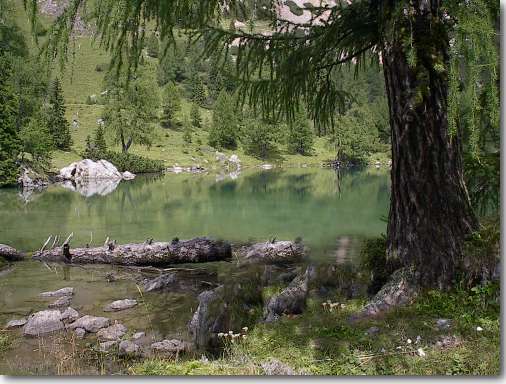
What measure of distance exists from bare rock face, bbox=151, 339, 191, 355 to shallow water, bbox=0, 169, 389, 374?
390 millimetres

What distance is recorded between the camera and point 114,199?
32531mm

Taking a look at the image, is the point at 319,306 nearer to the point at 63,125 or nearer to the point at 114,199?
the point at 114,199

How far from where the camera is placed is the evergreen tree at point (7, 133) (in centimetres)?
3641

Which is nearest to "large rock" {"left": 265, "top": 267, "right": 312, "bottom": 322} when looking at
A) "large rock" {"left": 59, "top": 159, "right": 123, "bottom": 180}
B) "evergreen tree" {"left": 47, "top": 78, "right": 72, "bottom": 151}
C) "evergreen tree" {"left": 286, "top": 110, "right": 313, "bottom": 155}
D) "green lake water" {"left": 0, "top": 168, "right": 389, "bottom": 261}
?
"green lake water" {"left": 0, "top": 168, "right": 389, "bottom": 261}

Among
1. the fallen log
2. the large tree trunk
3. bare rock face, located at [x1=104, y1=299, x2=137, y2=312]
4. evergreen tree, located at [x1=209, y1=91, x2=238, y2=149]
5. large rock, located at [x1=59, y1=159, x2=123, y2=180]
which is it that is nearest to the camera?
the large tree trunk

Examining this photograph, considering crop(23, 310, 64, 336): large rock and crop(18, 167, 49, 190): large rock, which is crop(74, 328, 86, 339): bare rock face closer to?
crop(23, 310, 64, 336): large rock

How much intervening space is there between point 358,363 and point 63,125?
202 feet

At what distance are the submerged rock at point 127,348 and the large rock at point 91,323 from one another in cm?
126

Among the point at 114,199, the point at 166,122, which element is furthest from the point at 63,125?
the point at 114,199

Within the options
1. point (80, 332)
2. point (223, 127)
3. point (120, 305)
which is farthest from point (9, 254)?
point (223, 127)

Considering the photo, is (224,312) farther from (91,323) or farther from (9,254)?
(9,254)

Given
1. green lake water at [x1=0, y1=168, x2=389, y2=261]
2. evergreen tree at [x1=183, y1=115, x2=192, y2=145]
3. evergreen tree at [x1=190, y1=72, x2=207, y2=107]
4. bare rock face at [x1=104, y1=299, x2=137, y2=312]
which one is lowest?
green lake water at [x1=0, y1=168, x2=389, y2=261]

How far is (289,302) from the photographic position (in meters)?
7.09

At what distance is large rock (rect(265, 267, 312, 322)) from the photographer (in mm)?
6957
